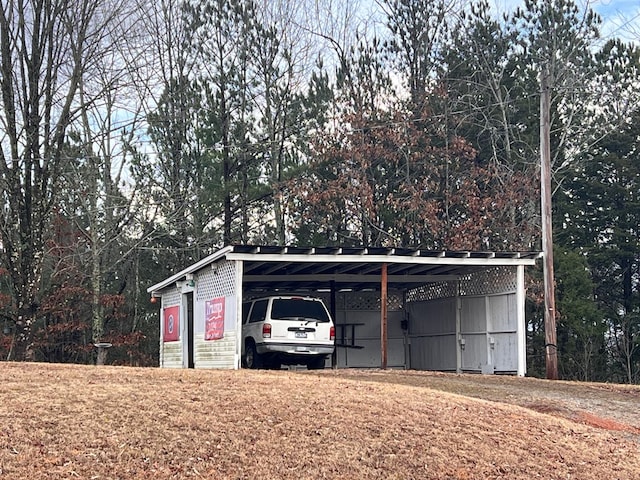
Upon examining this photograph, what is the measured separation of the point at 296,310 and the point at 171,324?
746 cm

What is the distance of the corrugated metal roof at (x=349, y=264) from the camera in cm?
1870

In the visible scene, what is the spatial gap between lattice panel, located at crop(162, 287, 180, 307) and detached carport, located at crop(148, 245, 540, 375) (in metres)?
0.03

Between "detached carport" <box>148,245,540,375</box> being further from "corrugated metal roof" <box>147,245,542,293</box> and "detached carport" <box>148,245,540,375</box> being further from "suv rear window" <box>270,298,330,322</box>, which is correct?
"suv rear window" <box>270,298,330,322</box>

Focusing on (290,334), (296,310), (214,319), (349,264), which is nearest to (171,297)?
(214,319)

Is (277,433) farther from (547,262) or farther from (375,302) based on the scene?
(375,302)

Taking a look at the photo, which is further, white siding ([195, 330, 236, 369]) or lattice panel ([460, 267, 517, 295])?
lattice panel ([460, 267, 517, 295])

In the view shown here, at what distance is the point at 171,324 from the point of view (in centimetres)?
2536

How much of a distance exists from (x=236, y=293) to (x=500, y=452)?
9.82 m

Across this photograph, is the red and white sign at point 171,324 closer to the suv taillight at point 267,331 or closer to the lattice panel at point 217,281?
the lattice panel at point 217,281

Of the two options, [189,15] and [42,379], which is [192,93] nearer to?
[189,15]

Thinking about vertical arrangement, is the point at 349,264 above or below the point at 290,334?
above

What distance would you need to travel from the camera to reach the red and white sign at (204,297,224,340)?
1962 centimetres

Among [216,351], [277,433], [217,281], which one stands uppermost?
[217,281]

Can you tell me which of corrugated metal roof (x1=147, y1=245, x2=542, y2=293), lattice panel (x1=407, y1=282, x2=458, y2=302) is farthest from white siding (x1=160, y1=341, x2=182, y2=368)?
lattice panel (x1=407, y1=282, x2=458, y2=302)
